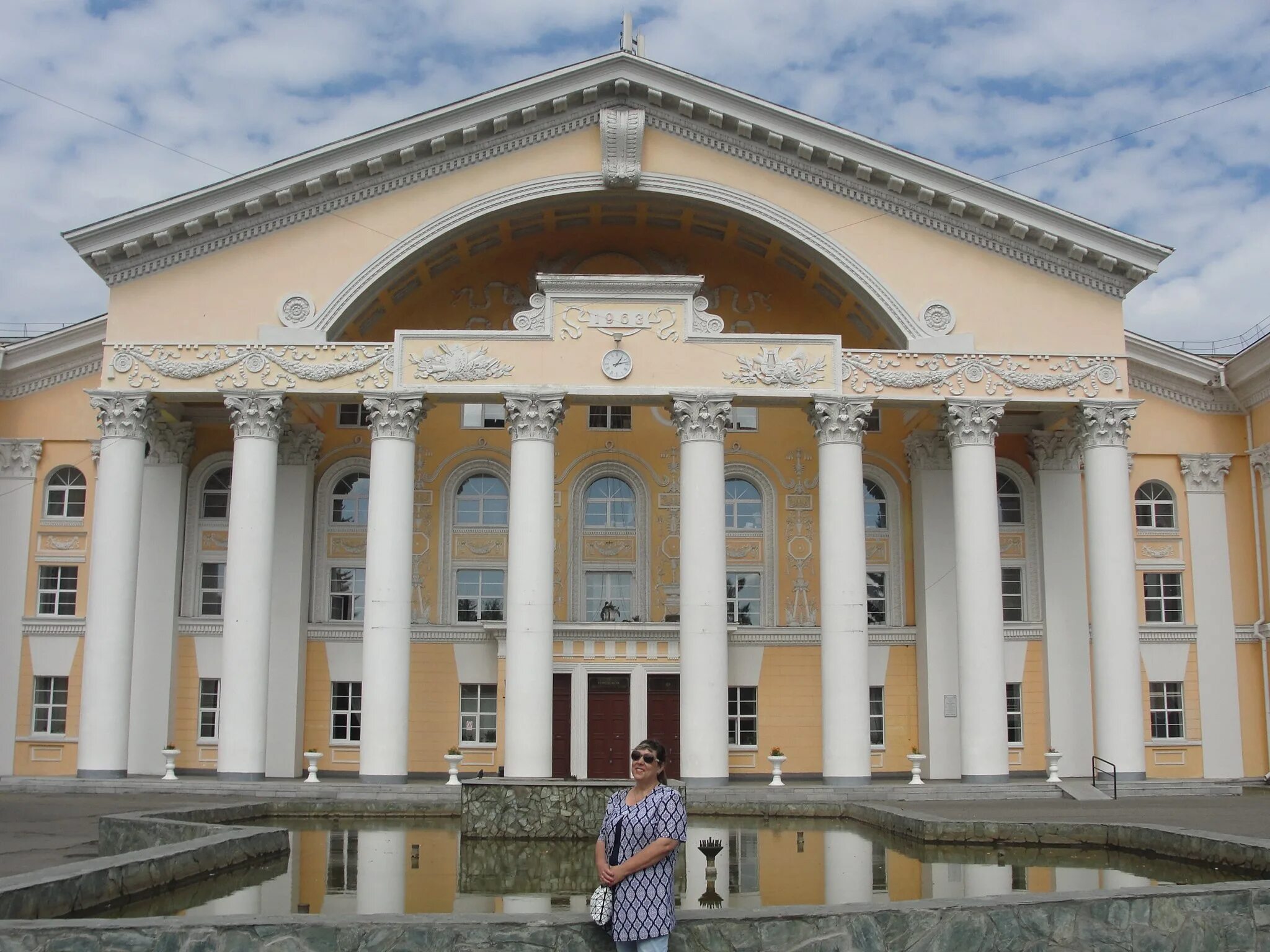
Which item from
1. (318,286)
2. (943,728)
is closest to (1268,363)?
(943,728)

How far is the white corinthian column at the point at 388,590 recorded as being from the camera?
84.0 feet

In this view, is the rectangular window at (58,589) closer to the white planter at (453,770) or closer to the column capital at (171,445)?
the column capital at (171,445)

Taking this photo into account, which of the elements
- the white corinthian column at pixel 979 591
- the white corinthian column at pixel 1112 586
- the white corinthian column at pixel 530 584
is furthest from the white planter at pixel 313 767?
the white corinthian column at pixel 1112 586

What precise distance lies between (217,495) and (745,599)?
12561 mm

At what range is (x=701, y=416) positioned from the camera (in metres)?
26.8

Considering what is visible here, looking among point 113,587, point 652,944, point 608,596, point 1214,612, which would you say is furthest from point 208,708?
point 652,944

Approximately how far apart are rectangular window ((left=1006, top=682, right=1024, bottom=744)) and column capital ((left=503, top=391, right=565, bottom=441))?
1212 centimetres

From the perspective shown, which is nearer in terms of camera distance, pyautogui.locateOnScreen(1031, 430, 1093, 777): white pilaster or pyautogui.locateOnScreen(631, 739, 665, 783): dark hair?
pyautogui.locateOnScreen(631, 739, 665, 783): dark hair

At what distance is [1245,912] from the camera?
9.27 meters

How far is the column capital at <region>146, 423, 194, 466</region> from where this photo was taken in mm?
29781

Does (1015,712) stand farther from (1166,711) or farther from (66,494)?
(66,494)

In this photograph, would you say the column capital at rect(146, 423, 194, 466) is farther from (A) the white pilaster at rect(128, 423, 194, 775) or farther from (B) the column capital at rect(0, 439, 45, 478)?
(B) the column capital at rect(0, 439, 45, 478)

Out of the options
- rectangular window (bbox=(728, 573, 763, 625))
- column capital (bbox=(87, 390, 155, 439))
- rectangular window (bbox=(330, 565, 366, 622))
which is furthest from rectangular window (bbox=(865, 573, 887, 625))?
column capital (bbox=(87, 390, 155, 439))

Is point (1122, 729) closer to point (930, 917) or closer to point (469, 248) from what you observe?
point (469, 248)
